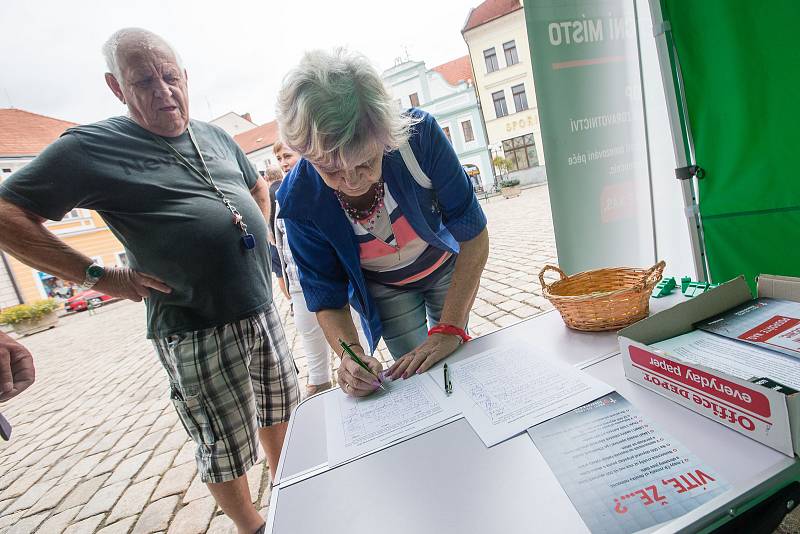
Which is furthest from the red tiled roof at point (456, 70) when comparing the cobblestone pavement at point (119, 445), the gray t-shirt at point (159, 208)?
the gray t-shirt at point (159, 208)

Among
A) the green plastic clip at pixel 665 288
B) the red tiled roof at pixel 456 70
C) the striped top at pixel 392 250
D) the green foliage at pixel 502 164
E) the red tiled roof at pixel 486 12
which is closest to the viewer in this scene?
the green plastic clip at pixel 665 288

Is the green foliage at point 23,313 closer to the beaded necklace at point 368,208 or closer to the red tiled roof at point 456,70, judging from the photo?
the beaded necklace at point 368,208

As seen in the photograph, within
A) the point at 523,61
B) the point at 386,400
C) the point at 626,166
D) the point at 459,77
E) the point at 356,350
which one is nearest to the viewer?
the point at 386,400

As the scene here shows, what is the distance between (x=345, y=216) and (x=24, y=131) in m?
24.9

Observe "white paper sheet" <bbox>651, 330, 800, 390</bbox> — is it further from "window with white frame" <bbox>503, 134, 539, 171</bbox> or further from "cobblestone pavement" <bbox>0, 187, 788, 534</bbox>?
"window with white frame" <bbox>503, 134, 539, 171</bbox>

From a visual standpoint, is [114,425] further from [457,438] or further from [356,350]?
[457,438]

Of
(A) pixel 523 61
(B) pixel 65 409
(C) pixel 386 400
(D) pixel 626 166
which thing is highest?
(A) pixel 523 61

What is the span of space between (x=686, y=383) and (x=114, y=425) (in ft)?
14.2

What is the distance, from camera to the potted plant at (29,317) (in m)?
12.5

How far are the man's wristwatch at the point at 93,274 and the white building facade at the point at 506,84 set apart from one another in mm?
21737

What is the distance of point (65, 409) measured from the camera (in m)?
4.48

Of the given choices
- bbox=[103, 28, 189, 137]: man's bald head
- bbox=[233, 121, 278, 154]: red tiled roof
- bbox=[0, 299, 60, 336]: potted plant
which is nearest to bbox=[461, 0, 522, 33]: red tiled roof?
bbox=[233, 121, 278, 154]: red tiled roof

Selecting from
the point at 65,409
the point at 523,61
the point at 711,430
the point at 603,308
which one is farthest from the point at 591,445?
the point at 523,61

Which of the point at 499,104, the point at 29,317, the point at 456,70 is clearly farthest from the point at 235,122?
the point at 29,317
